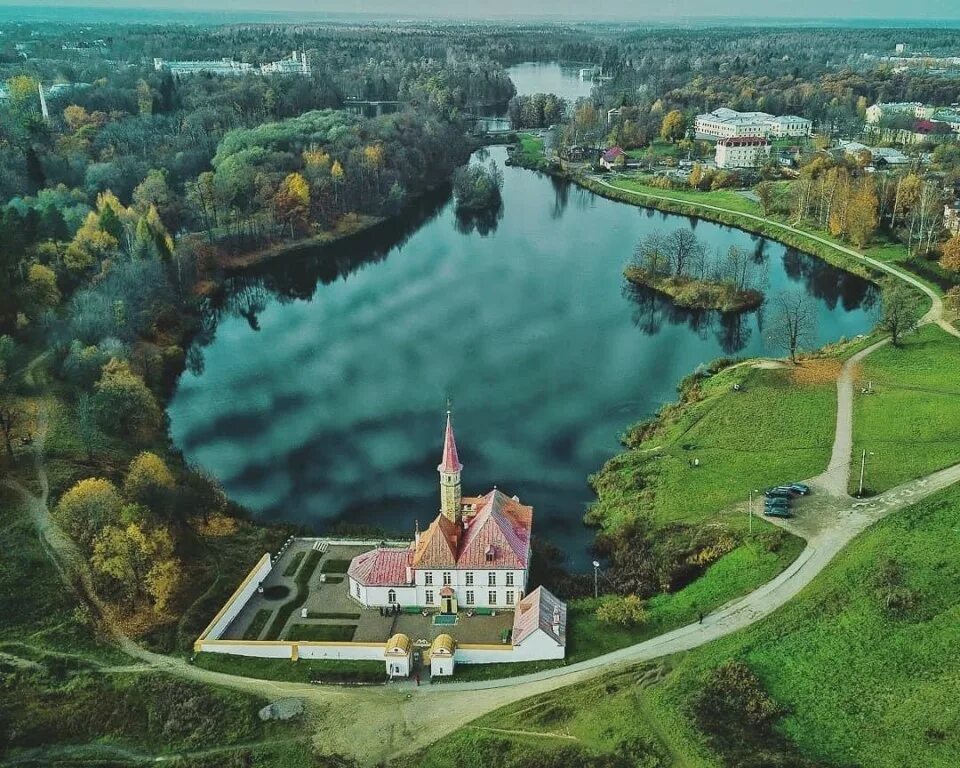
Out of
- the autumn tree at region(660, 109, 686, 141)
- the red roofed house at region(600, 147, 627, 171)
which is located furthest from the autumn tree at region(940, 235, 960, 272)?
the autumn tree at region(660, 109, 686, 141)

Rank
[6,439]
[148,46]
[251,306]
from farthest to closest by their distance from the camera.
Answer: [148,46] < [251,306] < [6,439]

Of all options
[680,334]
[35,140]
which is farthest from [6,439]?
[35,140]

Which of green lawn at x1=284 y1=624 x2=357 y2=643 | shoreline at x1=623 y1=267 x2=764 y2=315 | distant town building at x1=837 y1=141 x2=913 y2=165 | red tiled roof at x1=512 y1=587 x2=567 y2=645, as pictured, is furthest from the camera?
distant town building at x1=837 y1=141 x2=913 y2=165

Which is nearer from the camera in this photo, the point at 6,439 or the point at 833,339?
the point at 6,439

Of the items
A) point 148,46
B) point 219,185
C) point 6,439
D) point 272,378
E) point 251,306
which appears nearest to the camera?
point 6,439

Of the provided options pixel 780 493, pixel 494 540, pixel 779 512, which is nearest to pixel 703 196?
pixel 780 493

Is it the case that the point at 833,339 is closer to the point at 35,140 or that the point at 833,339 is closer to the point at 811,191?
the point at 811,191

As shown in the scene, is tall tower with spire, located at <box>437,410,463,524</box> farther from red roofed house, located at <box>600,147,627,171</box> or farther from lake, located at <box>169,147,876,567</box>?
red roofed house, located at <box>600,147,627,171</box>
